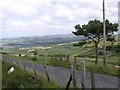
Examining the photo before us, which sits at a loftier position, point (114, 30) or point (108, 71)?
point (114, 30)

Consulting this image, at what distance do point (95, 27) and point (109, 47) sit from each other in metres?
8.61

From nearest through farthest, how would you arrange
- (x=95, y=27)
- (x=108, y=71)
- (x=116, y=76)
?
(x=116, y=76)
(x=108, y=71)
(x=95, y=27)

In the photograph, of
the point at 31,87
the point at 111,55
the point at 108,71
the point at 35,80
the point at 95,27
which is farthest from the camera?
the point at 111,55

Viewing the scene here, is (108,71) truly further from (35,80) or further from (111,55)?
(111,55)

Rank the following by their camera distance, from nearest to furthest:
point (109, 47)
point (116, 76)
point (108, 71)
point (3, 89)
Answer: point (3, 89)
point (116, 76)
point (108, 71)
point (109, 47)

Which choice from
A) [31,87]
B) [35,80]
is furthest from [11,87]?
[35,80]

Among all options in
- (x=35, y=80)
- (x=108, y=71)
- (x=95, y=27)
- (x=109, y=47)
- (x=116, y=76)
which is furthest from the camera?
(x=109, y=47)

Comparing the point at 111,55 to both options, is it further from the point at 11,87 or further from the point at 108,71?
the point at 11,87

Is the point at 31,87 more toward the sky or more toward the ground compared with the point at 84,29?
more toward the ground

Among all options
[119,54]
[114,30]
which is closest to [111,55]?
[119,54]

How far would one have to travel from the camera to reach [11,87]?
1401 centimetres

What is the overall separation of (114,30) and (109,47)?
24.1 ft

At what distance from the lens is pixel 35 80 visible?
55.0 feet

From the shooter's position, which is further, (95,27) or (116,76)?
(95,27)
